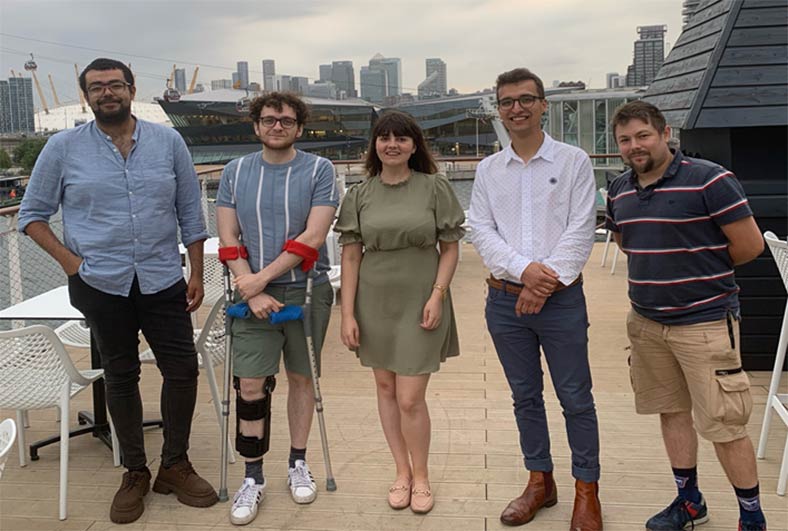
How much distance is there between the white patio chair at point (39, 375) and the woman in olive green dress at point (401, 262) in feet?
3.56

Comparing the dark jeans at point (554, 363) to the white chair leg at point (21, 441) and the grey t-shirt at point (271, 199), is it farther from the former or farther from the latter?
the white chair leg at point (21, 441)

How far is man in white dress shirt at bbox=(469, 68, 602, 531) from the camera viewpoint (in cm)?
238

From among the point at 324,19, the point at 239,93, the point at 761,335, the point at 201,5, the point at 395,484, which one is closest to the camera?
the point at 395,484

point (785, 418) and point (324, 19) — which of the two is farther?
point (324, 19)

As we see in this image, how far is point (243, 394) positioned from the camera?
9.03ft

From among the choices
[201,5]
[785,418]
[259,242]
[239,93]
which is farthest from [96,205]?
[239,93]

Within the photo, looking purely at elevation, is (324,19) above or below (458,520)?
above

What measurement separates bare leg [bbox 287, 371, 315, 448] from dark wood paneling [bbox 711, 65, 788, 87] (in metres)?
2.81

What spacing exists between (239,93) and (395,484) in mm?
40445

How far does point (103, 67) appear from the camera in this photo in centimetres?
263

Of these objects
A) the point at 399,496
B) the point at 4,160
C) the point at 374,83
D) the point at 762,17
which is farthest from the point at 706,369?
the point at 4,160

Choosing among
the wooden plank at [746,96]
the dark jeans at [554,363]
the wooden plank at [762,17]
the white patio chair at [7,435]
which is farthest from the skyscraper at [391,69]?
the white patio chair at [7,435]

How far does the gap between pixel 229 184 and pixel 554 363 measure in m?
1.29

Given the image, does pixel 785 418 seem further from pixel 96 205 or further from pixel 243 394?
pixel 96 205
